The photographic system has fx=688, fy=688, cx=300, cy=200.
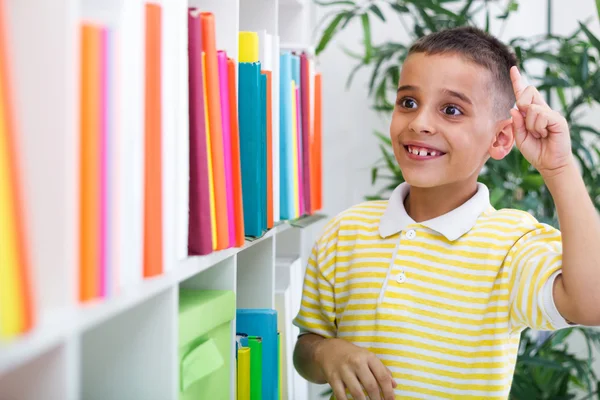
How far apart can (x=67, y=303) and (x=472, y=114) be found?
0.84m

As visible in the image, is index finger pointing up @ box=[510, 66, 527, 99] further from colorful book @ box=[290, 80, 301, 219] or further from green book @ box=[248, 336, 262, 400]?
green book @ box=[248, 336, 262, 400]

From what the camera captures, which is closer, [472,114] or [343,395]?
[343,395]

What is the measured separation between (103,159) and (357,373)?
607 mm

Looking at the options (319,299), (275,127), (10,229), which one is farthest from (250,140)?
(10,229)

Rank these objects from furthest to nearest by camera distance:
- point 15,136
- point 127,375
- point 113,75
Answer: point 127,375 → point 113,75 → point 15,136

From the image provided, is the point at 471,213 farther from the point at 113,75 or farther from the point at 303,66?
the point at 113,75

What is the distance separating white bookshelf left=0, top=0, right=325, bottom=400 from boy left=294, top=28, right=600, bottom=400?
26cm

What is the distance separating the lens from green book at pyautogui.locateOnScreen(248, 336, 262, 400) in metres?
1.24

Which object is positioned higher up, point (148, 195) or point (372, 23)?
point (372, 23)

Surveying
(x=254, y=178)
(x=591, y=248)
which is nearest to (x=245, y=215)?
(x=254, y=178)

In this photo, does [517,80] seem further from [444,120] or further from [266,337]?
[266,337]

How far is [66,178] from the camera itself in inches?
20.3

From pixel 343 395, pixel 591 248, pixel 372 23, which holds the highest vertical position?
pixel 372 23

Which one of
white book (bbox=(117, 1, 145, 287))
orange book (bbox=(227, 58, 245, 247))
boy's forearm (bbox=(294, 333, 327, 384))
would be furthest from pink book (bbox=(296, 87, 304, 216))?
white book (bbox=(117, 1, 145, 287))
